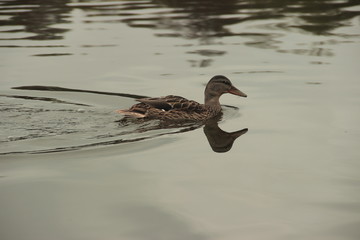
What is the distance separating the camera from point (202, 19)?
17.5 m

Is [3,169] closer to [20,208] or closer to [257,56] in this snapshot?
[20,208]

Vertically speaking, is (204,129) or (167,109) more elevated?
(167,109)

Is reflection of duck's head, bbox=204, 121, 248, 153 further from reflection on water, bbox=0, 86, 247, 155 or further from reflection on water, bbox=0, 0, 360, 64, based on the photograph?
reflection on water, bbox=0, 0, 360, 64

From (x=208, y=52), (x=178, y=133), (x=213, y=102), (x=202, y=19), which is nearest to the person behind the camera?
(x=178, y=133)

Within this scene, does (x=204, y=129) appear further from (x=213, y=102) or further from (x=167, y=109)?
(x=213, y=102)

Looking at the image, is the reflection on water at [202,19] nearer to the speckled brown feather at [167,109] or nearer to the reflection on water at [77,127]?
the speckled brown feather at [167,109]

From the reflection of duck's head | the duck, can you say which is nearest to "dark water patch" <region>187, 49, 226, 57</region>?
the duck

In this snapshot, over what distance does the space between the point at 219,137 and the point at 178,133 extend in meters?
0.50

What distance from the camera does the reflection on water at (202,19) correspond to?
49.4ft

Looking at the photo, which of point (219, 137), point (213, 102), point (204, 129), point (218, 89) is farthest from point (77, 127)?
point (218, 89)

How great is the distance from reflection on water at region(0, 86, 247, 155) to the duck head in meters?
0.54

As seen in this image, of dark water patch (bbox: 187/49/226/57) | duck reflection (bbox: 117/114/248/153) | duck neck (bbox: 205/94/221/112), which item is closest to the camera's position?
duck reflection (bbox: 117/114/248/153)

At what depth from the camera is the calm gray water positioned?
251 inches

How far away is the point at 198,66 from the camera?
505 inches
